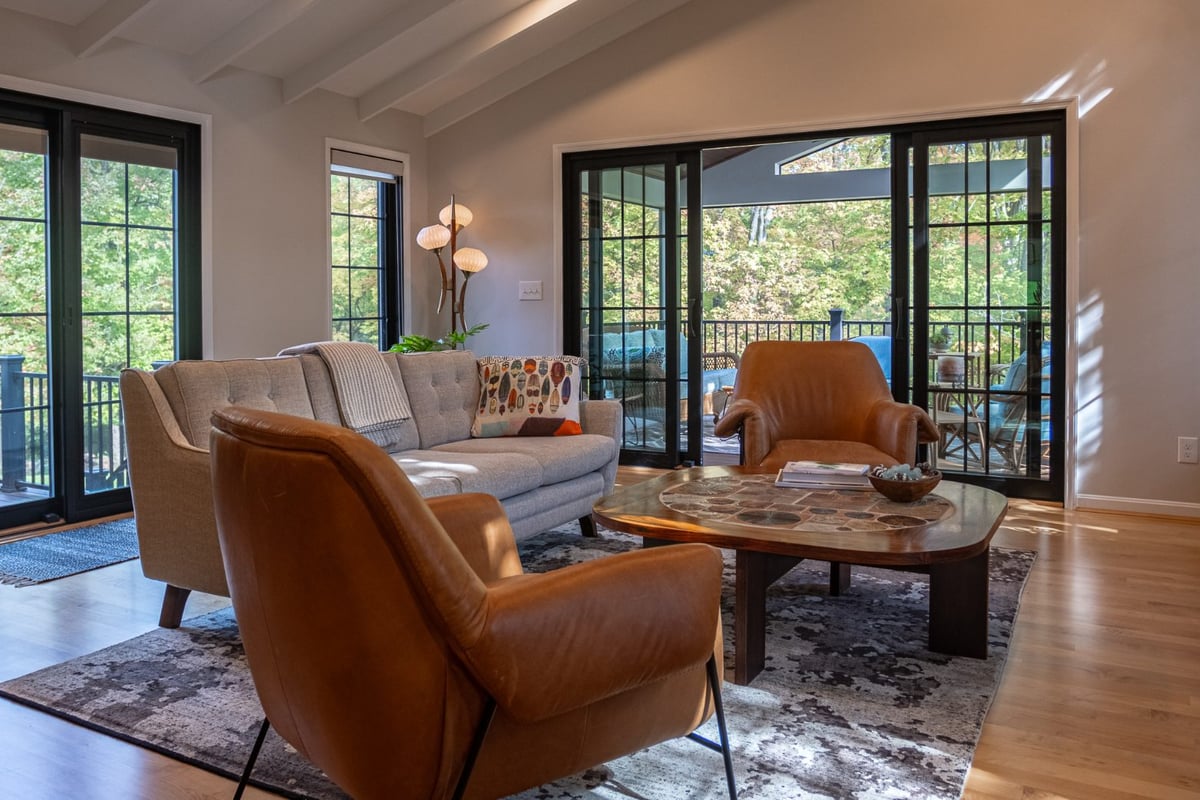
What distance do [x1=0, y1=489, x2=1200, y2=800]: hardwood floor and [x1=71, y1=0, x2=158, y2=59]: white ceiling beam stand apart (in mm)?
2388

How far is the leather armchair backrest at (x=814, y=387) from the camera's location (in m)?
4.46

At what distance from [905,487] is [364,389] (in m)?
2.12

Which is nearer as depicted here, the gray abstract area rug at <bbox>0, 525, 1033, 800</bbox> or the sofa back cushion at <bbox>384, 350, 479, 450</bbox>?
the gray abstract area rug at <bbox>0, 525, 1033, 800</bbox>

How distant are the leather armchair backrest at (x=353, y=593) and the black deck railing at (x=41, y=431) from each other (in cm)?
337

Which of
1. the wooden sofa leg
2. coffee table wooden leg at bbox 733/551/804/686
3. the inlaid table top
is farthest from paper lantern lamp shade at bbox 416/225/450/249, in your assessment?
coffee table wooden leg at bbox 733/551/804/686

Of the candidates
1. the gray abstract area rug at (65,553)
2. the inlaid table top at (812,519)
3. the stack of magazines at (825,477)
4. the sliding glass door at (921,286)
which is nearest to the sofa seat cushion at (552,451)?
the inlaid table top at (812,519)

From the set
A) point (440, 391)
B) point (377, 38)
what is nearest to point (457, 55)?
point (377, 38)

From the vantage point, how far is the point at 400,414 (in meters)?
4.14

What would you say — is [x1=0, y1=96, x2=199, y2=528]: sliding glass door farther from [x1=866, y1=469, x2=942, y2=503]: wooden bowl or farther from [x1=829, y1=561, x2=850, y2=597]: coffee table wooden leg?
[x1=866, y1=469, x2=942, y2=503]: wooden bowl

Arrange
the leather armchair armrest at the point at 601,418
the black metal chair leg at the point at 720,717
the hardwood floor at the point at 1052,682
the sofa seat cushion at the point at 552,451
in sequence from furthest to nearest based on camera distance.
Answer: the leather armchair armrest at the point at 601,418
the sofa seat cushion at the point at 552,451
the hardwood floor at the point at 1052,682
the black metal chair leg at the point at 720,717

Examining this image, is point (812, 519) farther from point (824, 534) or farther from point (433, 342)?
point (433, 342)

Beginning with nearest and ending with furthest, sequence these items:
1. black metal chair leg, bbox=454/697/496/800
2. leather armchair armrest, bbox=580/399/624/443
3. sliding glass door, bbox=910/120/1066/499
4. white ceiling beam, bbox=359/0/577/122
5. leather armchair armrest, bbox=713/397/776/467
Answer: black metal chair leg, bbox=454/697/496/800 → leather armchair armrest, bbox=713/397/776/467 → leather armchair armrest, bbox=580/399/624/443 → sliding glass door, bbox=910/120/1066/499 → white ceiling beam, bbox=359/0/577/122

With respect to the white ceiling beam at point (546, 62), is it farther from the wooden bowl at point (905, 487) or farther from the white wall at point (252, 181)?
the wooden bowl at point (905, 487)

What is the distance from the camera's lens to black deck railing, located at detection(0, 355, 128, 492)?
454 cm
